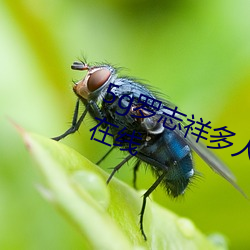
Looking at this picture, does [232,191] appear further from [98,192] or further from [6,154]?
[98,192]

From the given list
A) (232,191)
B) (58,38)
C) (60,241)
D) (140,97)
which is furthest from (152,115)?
(58,38)

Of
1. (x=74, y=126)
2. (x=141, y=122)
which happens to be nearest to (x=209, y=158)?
(x=141, y=122)

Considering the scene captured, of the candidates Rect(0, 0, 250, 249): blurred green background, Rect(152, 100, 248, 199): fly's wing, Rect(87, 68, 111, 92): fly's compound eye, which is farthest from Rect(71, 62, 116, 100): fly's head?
Rect(0, 0, 250, 249): blurred green background

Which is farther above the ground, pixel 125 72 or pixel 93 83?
pixel 93 83

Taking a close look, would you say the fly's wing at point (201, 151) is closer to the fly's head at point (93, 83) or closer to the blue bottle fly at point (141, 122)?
the blue bottle fly at point (141, 122)

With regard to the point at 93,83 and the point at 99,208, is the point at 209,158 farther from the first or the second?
the point at 99,208
